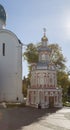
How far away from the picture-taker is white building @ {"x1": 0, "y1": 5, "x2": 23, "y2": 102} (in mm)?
44938

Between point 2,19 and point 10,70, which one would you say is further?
point 2,19

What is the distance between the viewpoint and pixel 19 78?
4594cm

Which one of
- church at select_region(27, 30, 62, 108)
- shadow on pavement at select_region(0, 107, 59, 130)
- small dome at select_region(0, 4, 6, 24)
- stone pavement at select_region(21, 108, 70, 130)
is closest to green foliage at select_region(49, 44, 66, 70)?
church at select_region(27, 30, 62, 108)

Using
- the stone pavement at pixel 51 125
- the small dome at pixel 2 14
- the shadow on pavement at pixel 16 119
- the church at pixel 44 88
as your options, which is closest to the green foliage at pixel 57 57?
the church at pixel 44 88

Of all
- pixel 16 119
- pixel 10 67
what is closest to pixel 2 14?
pixel 10 67

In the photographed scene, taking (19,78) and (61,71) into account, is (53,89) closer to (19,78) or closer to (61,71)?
(19,78)

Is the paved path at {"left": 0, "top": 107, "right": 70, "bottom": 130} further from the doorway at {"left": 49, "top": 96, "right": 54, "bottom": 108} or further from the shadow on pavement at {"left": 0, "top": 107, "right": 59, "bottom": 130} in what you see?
the doorway at {"left": 49, "top": 96, "right": 54, "bottom": 108}

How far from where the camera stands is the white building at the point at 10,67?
44.9 metres

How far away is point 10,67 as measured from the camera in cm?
4578

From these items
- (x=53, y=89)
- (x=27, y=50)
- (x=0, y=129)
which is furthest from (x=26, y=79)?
(x=0, y=129)

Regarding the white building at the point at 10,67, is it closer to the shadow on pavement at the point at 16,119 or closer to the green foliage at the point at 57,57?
the green foliage at the point at 57,57

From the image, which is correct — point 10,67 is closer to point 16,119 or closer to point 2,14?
point 2,14

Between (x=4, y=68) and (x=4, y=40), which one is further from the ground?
(x=4, y=40)

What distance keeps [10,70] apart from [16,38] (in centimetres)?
546
